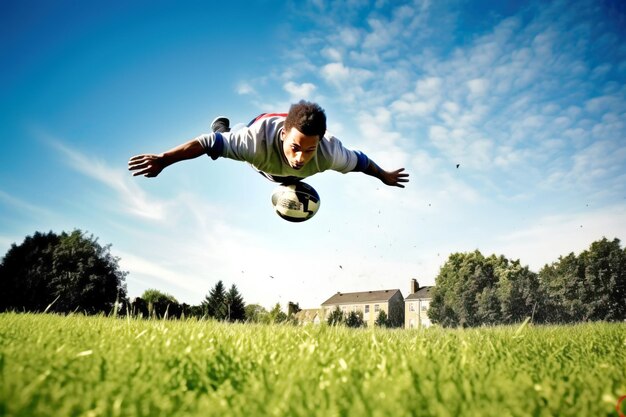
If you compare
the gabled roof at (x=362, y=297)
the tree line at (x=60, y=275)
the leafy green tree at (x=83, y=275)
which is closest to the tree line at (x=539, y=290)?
the gabled roof at (x=362, y=297)

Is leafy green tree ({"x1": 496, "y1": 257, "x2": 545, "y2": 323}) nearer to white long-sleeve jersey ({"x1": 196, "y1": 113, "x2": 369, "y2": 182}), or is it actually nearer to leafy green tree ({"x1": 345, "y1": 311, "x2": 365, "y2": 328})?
leafy green tree ({"x1": 345, "y1": 311, "x2": 365, "y2": 328})

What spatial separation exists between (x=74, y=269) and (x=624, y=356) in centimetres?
6237

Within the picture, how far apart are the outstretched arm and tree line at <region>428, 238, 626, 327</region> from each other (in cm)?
4815

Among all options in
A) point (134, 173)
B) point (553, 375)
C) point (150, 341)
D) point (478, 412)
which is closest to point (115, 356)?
point (150, 341)

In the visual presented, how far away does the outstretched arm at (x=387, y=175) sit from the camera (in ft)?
26.2

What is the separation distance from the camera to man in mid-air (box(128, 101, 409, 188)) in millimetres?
5816

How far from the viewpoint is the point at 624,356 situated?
3.61 m

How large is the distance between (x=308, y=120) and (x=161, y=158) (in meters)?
2.35

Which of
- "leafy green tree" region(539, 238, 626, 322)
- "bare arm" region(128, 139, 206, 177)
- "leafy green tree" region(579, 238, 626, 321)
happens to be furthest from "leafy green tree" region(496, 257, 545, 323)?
"bare arm" region(128, 139, 206, 177)

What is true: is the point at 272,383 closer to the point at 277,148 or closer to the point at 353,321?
the point at 277,148

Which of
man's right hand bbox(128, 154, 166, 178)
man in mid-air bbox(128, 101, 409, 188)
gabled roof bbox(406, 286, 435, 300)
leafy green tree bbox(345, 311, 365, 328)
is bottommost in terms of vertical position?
leafy green tree bbox(345, 311, 365, 328)

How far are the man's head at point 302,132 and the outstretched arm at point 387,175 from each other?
186 cm

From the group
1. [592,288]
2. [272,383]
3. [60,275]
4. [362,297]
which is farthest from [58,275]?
[592,288]

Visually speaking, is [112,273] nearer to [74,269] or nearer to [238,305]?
[74,269]
